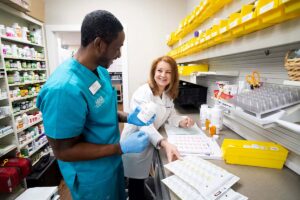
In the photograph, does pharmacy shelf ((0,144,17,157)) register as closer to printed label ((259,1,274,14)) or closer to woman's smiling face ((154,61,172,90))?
woman's smiling face ((154,61,172,90))

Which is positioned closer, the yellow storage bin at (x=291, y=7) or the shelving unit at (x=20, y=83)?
the yellow storage bin at (x=291, y=7)

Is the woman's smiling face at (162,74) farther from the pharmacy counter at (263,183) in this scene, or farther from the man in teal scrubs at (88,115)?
the pharmacy counter at (263,183)

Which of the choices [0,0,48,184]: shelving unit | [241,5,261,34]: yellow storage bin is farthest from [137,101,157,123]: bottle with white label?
[0,0,48,184]: shelving unit

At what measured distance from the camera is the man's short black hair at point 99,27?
88 centimetres

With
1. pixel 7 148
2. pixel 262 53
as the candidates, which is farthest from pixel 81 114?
pixel 7 148

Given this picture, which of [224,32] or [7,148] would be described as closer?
[224,32]

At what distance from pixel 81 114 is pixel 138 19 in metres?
2.88

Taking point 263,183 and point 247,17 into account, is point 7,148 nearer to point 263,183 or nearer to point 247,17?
point 263,183

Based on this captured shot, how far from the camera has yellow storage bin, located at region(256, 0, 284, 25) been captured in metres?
0.64

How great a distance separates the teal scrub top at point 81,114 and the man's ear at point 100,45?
0.14m

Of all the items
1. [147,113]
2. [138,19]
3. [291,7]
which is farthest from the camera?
[138,19]

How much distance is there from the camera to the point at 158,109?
1551mm

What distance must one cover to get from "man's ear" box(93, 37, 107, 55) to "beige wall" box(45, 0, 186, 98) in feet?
8.26

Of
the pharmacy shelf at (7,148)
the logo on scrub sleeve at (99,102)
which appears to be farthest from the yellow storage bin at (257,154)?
the pharmacy shelf at (7,148)
